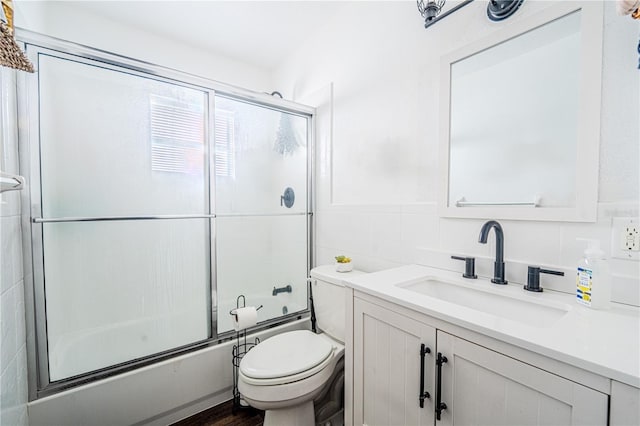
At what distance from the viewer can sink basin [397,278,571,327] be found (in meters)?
0.86

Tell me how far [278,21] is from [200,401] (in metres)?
2.48

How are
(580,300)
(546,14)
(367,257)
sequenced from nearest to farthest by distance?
(580,300) → (546,14) → (367,257)

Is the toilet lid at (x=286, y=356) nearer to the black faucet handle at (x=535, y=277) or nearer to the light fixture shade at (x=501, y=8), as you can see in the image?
the black faucet handle at (x=535, y=277)

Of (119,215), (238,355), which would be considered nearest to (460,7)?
(119,215)

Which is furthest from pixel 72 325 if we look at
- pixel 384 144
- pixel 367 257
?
pixel 384 144

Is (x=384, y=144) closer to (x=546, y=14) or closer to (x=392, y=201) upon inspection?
(x=392, y=201)

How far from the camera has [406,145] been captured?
4.69 feet

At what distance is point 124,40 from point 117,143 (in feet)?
3.26

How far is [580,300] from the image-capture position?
822 mm

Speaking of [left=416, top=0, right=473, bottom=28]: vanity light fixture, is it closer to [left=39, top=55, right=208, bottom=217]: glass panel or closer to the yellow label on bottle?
the yellow label on bottle

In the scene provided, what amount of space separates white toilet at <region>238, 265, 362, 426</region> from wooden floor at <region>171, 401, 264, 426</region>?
12.0 inches

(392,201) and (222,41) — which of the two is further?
(222,41)

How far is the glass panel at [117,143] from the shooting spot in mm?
1290

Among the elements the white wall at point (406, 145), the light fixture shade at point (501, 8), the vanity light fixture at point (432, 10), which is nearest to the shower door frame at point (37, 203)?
the white wall at point (406, 145)
